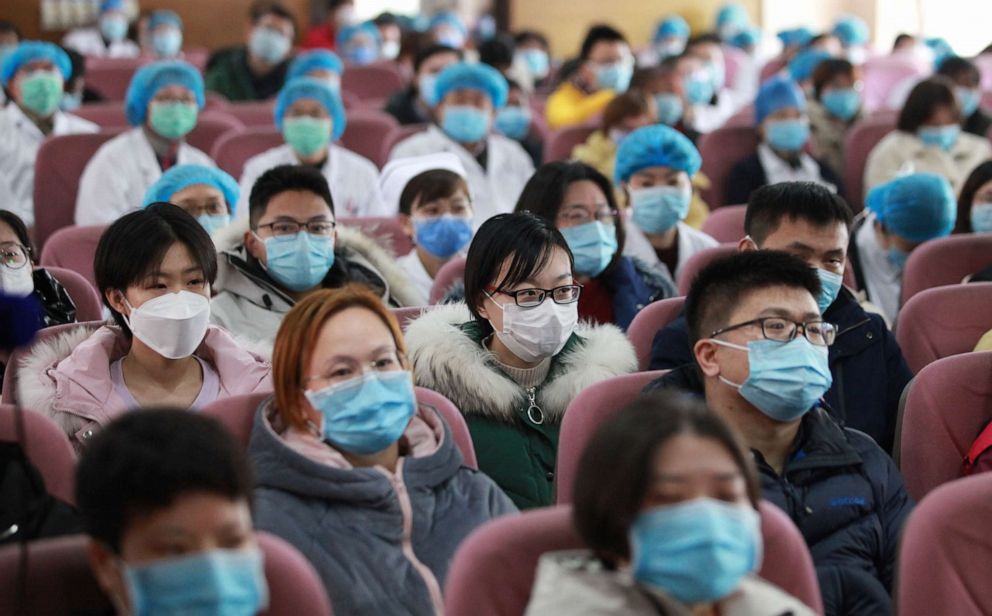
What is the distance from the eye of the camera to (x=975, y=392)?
9.23 ft

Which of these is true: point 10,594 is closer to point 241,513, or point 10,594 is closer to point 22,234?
point 241,513

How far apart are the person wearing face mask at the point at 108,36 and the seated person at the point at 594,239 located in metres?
7.22

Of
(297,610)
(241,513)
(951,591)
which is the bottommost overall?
(951,591)

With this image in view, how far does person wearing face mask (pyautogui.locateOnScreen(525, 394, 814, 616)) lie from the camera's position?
5.78 ft

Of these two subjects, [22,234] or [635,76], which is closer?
[22,234]

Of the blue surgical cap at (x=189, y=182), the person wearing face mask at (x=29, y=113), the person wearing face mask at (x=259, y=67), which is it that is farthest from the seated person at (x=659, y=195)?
the person wearing face mask at (x=259, y=67)

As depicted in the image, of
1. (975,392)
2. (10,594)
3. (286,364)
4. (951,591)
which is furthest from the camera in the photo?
(975,392)

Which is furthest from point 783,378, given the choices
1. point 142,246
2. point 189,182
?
point 189,182

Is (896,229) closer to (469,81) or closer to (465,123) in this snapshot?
(465,123)

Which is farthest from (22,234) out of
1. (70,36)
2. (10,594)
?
(70,36)

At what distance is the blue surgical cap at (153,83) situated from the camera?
227 inches

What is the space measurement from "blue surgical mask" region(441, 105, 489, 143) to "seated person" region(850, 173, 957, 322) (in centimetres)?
215

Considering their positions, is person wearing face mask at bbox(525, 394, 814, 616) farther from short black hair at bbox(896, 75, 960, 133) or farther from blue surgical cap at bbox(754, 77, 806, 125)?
short black hair at bbox(896, 75, 960, 133)

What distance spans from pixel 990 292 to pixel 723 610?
1.84 meters
